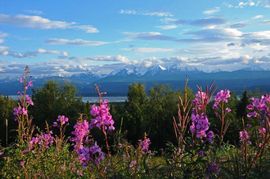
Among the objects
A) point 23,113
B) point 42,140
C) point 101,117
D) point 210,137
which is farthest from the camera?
point 42,140

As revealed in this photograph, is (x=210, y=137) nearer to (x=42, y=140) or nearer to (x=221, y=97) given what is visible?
(x=221, y=97)

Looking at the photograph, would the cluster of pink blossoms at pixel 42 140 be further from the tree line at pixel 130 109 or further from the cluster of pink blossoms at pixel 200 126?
the tree line at pixel 130 109

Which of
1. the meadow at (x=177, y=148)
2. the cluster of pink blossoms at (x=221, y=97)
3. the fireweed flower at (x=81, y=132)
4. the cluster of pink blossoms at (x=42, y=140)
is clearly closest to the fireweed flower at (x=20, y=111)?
the meadow at (x=177, y=148)

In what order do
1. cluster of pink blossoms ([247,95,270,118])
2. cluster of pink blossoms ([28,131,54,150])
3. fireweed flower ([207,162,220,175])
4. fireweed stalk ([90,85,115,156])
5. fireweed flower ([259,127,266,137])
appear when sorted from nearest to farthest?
1. fireweed flower ([207,162,220,175])
2. fireweed stalk ([90,85,115,156])
3. fireweed flower ([259,127,266,137])
4. cluster of pink blossoms ([247,95,270,118])
5. cluster of pink blossoms ([28,131,54,150])

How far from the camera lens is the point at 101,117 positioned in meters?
4.18

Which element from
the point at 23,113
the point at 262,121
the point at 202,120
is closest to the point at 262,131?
the point at 262,121

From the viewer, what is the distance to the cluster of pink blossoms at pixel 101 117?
4.17 m

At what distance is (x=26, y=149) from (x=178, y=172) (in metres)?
2.92

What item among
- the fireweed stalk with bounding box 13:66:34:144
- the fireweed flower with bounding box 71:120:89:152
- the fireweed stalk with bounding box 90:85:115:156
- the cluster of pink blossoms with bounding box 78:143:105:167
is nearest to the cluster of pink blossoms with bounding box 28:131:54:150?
the fireweed stalk with bounding box 13:66:34:144

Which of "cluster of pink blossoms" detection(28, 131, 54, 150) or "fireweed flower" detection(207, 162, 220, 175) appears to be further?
"cluster of pink blossoms" detection(28, 131, 54, 150)

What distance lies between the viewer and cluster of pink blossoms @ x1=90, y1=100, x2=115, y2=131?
4.17 m

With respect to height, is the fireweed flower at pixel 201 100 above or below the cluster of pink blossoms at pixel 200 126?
above

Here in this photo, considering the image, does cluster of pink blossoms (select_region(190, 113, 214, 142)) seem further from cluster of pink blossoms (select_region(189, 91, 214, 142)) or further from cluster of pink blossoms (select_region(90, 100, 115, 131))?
cluster of pink blossoms (select_region(90, 100, 115, 131))

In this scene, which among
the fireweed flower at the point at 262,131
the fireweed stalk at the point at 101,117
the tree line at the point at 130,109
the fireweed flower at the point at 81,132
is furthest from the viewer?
the tree line at the point at 130,109
